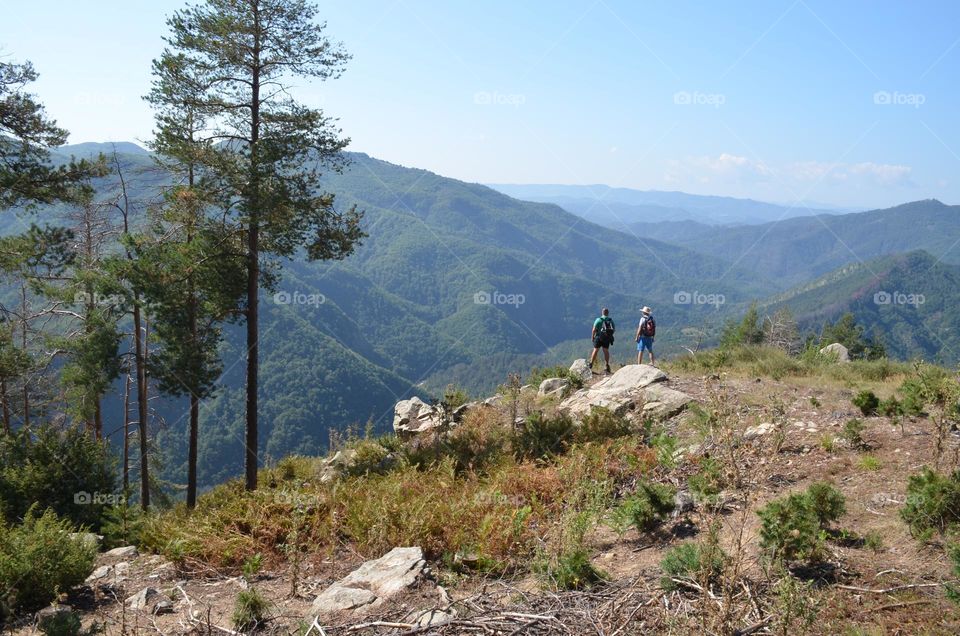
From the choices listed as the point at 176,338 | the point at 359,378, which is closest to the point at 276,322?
the point at 359,378

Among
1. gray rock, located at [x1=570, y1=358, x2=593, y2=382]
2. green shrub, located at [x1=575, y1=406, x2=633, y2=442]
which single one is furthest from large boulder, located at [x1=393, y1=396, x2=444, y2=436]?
green shrub, located at [x1=575, y1=406, x2=633, y2=442]

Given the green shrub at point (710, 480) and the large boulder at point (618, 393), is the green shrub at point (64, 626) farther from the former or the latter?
the large boulder at point (618, 393)

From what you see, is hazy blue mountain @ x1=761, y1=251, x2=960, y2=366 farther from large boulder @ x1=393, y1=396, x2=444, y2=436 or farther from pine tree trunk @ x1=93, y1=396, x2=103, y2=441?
pine tree trunk @ x1=93, y1=396, x2=103, y2=441

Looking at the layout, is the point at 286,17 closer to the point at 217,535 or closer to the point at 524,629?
the point at 217,535

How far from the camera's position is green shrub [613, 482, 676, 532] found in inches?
231

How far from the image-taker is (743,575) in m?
4.27

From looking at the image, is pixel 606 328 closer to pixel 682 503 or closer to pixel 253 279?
pixel 253 279

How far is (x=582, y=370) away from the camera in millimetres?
16453

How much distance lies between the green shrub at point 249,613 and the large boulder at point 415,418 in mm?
8807

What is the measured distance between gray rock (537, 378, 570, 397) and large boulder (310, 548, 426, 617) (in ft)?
31.2

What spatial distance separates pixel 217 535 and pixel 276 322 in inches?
4589

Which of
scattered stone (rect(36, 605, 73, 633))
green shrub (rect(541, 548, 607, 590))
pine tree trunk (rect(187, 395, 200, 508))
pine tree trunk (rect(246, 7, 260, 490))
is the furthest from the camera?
pine tree trunk (rect(187, 395, 200, 508))

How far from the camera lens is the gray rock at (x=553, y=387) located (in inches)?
581

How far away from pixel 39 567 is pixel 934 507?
7812 millimetres
